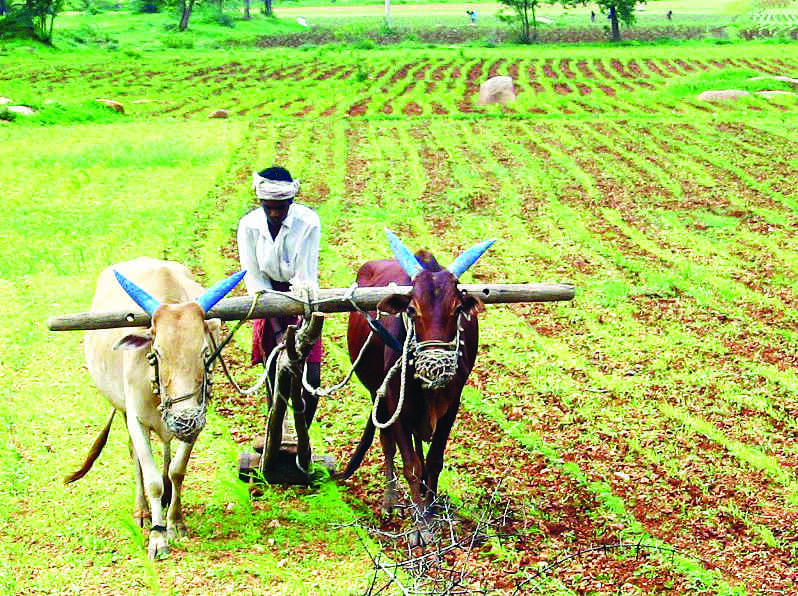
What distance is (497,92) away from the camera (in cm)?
2873

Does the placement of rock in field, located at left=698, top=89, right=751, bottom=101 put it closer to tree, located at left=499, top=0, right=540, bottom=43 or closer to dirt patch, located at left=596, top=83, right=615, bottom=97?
dirt patch, located at left=596, top=83, right=615, bottom=97

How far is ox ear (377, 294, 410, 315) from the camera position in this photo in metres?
6.40

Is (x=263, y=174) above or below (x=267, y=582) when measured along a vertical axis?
above

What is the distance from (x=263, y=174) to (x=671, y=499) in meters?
3.58

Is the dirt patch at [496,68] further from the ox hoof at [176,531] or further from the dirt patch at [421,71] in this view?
the ox hoof at [176,531]

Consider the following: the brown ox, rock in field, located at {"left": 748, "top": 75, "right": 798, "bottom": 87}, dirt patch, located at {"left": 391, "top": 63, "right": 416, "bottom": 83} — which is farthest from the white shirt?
dirt patch, located at {"left": 391, "top": 63, "right": 416, "bottom": 83}

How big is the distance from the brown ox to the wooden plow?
177 mm

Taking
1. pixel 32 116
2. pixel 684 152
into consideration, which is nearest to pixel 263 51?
pixel 32 116

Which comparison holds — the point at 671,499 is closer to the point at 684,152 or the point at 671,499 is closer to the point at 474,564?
the point at 474,564

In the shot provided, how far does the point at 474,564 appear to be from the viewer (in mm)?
6422

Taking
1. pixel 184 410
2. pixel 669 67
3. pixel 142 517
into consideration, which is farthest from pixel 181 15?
pixel 184 410

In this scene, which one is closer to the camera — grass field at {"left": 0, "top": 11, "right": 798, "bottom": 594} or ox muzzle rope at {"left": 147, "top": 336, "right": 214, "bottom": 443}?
ox muzzle rope at {"left": 147, "top": 336, "right": 214, "bottom": 443}

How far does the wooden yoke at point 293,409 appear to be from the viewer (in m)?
6.80

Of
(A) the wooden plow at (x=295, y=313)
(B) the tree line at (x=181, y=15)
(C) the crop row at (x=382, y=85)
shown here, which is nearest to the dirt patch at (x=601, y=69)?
(C) the crop row at (x=382, y=85)
